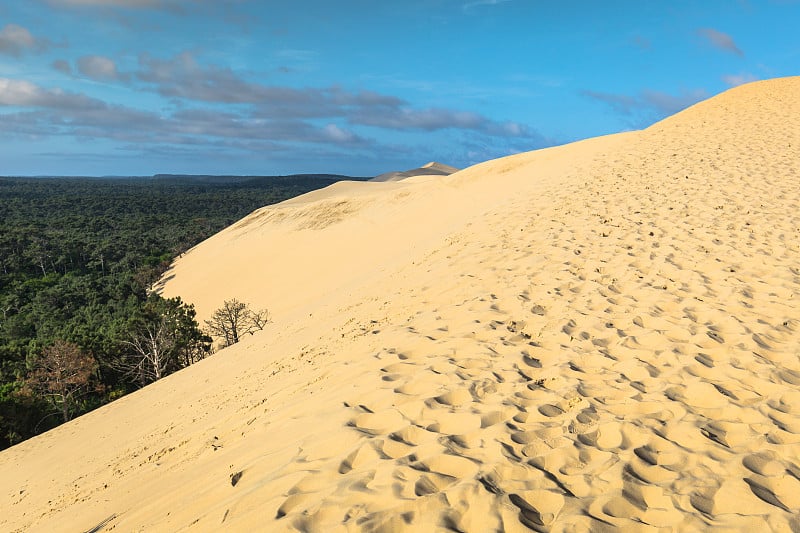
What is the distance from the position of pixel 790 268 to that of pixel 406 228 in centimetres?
1956

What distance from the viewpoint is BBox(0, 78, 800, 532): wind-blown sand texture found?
302 cm

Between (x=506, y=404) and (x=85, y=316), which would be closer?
(x=506, y=404)

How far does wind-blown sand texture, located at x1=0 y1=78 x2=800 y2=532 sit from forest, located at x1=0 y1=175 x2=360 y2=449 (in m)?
8.46

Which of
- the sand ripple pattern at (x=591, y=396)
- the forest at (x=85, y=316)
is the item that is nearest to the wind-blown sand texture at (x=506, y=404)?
the sand ripple pattern at (x=591, y=396)

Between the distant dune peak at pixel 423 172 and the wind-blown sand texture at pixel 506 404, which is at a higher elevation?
the distant dune peak at pixel 423 172

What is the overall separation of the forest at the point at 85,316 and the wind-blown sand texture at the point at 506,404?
27.8 ft

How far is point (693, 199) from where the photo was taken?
464 inches

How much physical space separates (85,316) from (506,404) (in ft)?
121

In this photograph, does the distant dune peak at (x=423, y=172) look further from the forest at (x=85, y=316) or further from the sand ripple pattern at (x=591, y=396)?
the sand ripple pattern at (x=591, y=396)

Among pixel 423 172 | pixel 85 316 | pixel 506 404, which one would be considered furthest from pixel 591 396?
pixel 423 172

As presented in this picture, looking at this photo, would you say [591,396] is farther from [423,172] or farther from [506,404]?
[423,172]

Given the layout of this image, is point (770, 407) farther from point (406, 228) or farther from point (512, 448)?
point (406, 228)

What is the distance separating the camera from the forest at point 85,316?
57.4 ft

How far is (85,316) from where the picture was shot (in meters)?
33.4
